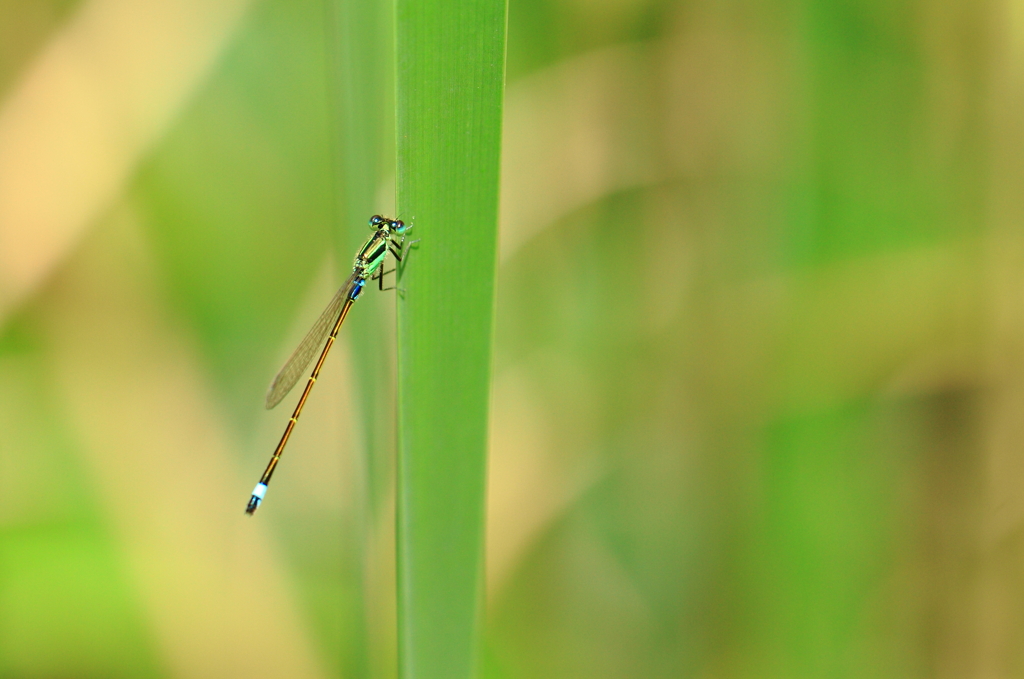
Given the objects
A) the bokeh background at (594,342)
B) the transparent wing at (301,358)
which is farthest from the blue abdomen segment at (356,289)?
the bokeh background at (594,342)

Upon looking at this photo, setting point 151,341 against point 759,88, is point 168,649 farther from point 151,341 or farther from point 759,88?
point 759,88

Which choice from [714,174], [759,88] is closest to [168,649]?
[714,174]

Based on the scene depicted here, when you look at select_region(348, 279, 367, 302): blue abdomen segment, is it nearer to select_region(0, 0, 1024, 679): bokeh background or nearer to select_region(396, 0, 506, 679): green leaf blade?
select_region(0, 0, 1024, 679): bokeh background

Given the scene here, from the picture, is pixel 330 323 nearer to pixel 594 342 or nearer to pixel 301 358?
pixel 301 358

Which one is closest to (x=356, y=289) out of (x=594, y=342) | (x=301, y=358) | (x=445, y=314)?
(x=301, y=358)

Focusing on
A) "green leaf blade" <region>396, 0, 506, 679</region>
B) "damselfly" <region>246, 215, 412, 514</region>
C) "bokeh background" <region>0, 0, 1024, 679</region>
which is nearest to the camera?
"green leaf blade" <region>396, 0, 506, 679</region>

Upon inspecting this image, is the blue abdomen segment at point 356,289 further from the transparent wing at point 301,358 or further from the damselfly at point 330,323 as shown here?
the transparent wing at point 301,358

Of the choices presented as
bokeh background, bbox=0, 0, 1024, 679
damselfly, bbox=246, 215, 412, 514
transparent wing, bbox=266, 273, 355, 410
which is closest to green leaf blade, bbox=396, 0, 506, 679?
damselfly, bbox=246, 215, 412, 514
